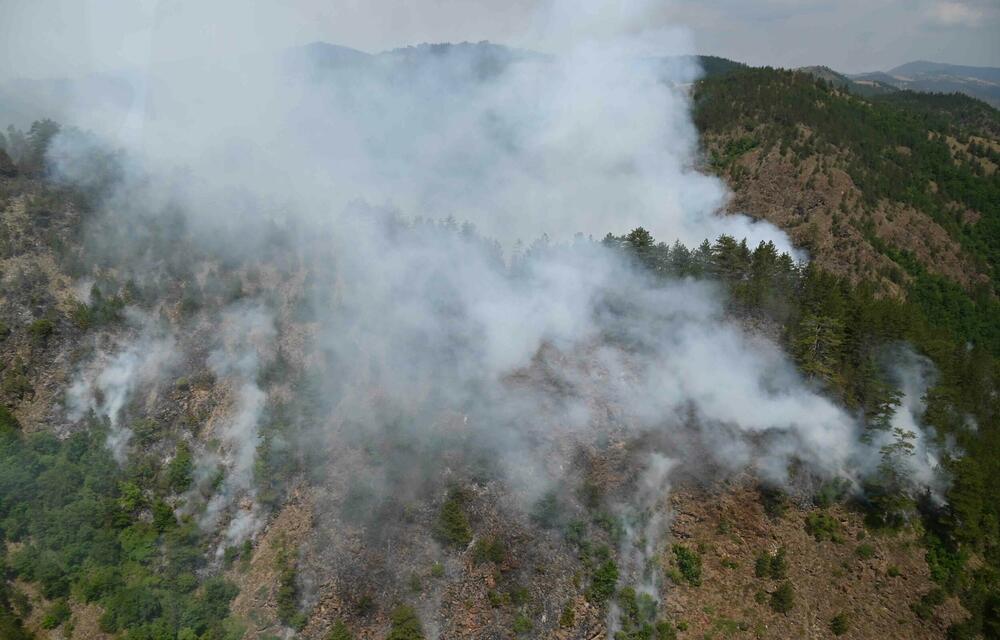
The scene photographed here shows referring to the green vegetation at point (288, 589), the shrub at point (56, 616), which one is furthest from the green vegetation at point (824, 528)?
the shrub at point (56, 616)

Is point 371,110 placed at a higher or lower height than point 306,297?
higher

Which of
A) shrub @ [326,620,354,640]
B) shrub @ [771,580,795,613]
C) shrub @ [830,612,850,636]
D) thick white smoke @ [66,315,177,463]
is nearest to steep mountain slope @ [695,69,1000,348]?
shrub @ [830,612,850,636]

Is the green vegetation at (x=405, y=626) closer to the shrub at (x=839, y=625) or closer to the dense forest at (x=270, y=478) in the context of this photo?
the dense forest at (x=270, y=478)

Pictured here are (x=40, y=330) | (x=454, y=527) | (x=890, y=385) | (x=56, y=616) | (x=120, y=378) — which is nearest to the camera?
(x=454, y=527)

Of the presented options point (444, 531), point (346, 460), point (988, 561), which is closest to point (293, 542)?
point (346, 460)

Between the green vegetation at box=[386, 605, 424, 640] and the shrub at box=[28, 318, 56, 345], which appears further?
the shrub at box=[28, 318, 56, 345]

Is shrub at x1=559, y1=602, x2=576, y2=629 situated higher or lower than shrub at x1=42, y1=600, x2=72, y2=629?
higher

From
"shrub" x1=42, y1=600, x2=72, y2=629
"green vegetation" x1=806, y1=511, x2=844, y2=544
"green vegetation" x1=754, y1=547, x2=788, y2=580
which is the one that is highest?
"green vegetation" x1=806, y1=511, x2=844, y2=544

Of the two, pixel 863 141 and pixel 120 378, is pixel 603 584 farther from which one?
pixel 863 141

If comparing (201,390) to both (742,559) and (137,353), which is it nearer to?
(137,353)

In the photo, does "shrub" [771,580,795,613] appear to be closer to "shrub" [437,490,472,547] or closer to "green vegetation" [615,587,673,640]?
"green vegetation" [615,587,673,640]

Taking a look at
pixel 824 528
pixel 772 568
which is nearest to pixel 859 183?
pixel 824 528
